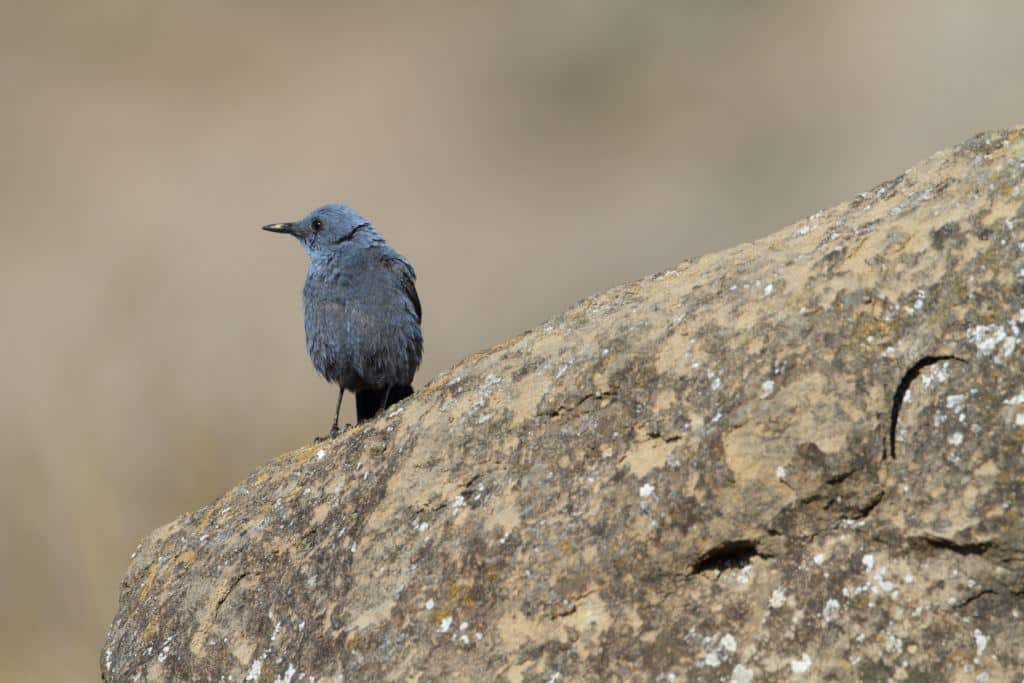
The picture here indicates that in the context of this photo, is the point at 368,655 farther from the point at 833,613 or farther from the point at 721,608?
the point at 833,613

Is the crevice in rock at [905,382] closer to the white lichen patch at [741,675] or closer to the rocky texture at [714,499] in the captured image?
the rocky texture at [714,499]

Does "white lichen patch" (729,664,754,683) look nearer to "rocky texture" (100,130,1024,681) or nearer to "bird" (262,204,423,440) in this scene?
"rocky texture" (100,130,1024,681)

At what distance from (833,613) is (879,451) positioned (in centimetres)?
59

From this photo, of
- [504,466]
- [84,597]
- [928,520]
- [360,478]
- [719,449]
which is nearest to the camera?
[928,520]

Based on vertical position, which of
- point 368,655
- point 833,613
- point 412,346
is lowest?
point 833,613

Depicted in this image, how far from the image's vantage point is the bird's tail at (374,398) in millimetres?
8922

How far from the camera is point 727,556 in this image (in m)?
4.43

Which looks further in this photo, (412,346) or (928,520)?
(412,346)

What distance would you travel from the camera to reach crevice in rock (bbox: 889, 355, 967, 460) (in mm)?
4273

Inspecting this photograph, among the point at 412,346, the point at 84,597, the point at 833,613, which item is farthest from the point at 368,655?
the point at 84,597

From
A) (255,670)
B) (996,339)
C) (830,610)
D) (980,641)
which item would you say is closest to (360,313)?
Result: (255,670)

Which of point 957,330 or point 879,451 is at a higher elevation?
point 957,330

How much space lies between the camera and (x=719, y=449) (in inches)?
179

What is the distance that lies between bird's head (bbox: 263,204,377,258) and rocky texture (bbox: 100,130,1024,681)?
11.3 ft
